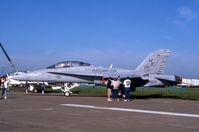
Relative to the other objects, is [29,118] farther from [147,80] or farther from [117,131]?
[147,80]

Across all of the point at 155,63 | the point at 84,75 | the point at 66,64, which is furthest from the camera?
the point at 155,63

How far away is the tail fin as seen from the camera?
31.1 metres

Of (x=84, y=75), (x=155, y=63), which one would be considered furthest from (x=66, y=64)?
(x=155, y=63)

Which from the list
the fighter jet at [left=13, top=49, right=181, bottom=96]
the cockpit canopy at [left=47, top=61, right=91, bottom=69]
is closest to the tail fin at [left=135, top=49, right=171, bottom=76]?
the fighter jet at [left=13, top=49, right=181, bottom=96]

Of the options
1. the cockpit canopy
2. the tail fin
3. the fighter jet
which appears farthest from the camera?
the tail fin

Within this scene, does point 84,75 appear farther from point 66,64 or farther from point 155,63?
point 155,63

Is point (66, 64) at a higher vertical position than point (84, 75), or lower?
higher

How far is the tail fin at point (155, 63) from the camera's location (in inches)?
1225

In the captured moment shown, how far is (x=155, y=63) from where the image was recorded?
31.2 m

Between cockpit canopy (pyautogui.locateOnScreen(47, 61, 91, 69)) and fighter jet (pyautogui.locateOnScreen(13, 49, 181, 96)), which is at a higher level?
cockpit canopy (pyautogui.locateOnScreen(47, 61, 91, 69))

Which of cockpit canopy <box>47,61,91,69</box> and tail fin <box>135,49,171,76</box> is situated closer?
cockpit canopy <box>47,61,91,69</box>

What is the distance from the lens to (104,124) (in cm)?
1132

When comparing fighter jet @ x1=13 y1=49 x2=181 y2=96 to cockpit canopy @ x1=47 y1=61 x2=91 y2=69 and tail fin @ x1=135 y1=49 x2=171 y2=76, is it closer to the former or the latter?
cockpit canopy @ x1=47 y1=61 x2=91 y2=69

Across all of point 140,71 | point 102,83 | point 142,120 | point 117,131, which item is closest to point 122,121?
point 142,120
